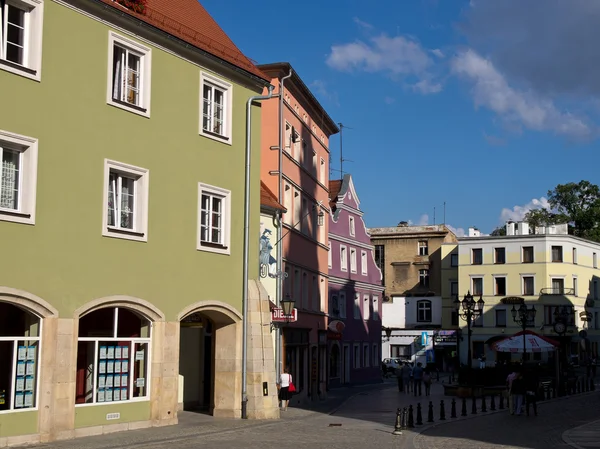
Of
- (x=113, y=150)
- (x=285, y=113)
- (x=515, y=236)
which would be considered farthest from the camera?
(x=515, y=236)

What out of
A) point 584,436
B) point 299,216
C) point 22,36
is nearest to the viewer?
point 22,36

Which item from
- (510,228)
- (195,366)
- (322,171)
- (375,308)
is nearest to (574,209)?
(510,228)

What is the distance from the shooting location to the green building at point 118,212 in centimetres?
1956

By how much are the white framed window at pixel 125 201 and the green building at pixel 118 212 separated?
4 cm

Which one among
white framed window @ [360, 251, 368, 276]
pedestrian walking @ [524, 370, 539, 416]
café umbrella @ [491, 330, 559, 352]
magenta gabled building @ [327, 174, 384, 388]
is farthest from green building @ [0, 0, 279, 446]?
white framed window @ [360, 251, 368, 276]

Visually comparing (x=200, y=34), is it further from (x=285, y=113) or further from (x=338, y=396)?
(x=338, y=396)

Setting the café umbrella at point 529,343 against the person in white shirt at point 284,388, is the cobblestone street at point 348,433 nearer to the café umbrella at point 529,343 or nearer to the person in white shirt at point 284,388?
the person in white shirt at point 284,388

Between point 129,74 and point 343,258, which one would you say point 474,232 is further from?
point 129,74

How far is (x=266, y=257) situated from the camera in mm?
33000

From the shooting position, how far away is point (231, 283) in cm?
2617

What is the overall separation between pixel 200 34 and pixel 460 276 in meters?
59.2

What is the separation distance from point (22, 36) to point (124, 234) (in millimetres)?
5454

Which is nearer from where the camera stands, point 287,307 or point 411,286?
point 287,307

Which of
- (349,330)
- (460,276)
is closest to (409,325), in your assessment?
(460,276)
